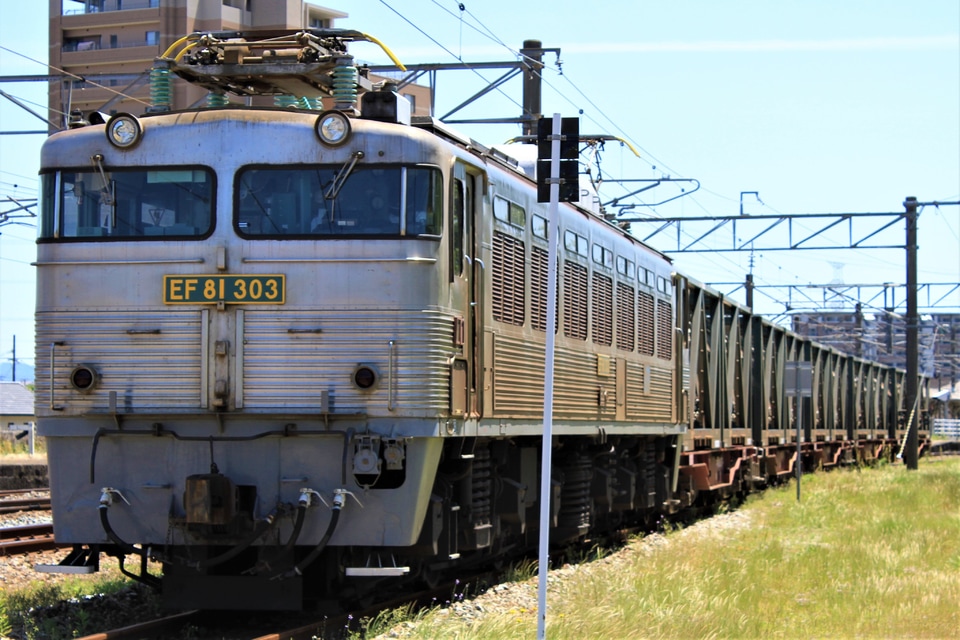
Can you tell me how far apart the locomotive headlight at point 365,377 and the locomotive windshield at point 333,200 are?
0.99m

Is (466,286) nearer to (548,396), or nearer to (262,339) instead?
(262,339)

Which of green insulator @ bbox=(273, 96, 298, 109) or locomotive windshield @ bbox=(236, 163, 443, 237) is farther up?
green insulator @ bbox=(273, 96, 298, 109)

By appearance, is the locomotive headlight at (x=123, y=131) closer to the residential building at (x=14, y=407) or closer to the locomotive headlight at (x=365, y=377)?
the locomotive headlight at (x=365, y=377)

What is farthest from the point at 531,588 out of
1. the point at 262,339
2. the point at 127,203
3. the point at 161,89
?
the point at 161,89

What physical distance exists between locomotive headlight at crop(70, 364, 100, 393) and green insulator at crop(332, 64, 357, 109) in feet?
8.79

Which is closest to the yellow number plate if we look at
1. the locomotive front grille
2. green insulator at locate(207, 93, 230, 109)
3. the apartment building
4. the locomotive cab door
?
the locomotive front grille

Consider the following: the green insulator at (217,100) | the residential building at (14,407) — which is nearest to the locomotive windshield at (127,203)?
the green insulator at (217,100)

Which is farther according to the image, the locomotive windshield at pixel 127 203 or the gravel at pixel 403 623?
the gravel at pixel 403 623

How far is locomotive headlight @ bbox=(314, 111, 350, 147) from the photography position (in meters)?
9.76

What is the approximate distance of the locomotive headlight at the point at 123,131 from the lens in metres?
9.92

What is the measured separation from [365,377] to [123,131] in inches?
102

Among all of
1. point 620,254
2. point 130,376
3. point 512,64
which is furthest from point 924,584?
point 512,64

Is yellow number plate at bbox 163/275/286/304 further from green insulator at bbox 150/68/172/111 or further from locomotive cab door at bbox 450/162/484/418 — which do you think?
green insulator at bbox 150/68/172/111

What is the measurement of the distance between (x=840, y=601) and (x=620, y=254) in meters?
5.40
